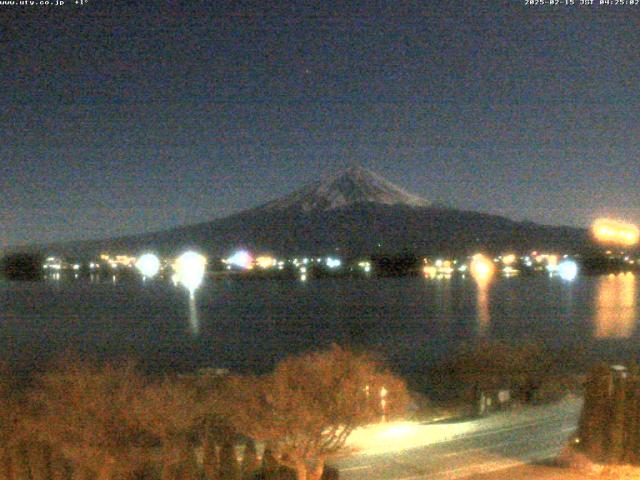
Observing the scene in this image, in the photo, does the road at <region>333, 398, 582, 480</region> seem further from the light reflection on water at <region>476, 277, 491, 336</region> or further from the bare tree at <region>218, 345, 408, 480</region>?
the light reflection on water at <region>476, 277, 491, 336</region>

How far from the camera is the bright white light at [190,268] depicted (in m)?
63.0

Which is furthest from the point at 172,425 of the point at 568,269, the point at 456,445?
the point at 568,269

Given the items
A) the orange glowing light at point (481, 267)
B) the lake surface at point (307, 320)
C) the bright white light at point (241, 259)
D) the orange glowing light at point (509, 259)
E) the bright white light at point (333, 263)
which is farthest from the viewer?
the bright white light at point (241, 259)

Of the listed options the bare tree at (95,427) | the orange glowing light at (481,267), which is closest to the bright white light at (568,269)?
the orange glowing light at (481,267)

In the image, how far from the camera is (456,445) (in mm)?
9438

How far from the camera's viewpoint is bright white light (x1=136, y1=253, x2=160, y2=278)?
7231 centimetres

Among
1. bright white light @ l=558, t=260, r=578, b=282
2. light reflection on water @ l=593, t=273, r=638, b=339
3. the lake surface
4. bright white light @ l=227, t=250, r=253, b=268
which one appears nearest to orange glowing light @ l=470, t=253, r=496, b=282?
bright white light @ l=558, t=260, r=578, b=282

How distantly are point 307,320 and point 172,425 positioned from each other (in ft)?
93.9

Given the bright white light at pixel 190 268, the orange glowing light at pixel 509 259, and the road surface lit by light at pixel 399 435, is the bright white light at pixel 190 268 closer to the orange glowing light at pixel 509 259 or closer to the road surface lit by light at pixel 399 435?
the orange glowing light at pixel 509 259

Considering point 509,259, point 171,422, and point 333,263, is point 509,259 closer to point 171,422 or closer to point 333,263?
point 333,263

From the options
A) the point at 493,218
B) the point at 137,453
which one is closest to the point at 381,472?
the point at 137,453

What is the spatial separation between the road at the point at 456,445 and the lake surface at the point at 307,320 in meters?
7.67

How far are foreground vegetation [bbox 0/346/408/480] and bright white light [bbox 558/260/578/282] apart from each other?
180 feet

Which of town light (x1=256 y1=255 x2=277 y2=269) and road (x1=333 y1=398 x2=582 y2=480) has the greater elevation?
town light (x1=256 y1=255 x2=277 y2=269)
